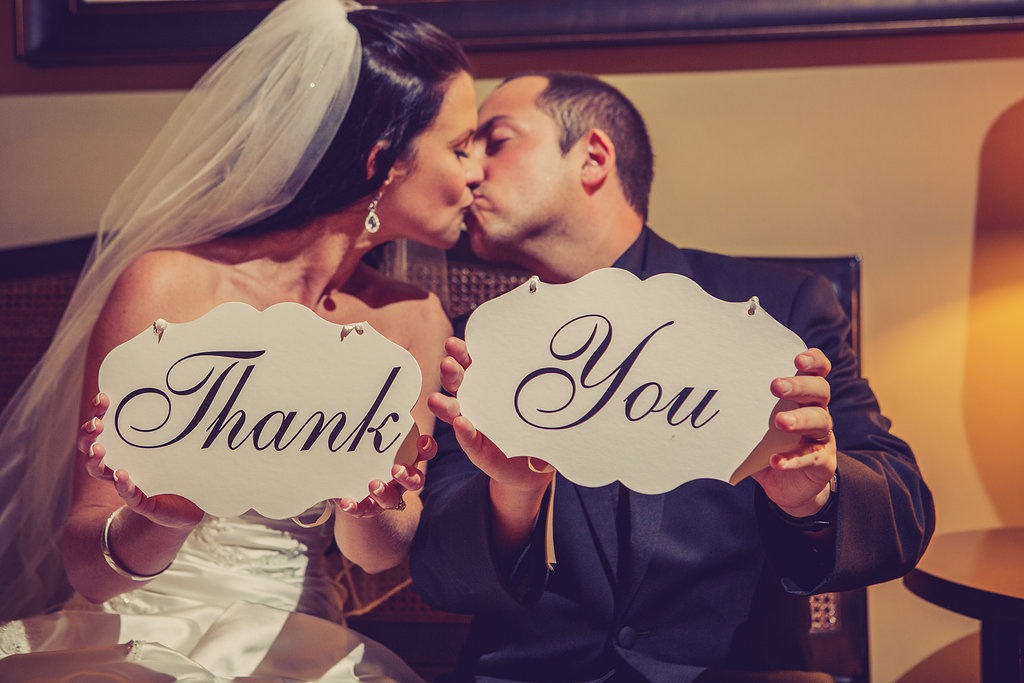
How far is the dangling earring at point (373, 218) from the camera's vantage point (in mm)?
1422

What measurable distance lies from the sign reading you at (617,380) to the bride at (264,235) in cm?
43

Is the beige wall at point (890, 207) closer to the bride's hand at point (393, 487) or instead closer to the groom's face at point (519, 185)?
the groom's face at point (519, 185)

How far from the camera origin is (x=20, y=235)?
2.00m

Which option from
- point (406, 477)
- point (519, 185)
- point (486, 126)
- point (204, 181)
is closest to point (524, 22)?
point (486, 126)

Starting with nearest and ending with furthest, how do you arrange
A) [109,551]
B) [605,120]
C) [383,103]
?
[109,551], [383,103], [605,120]

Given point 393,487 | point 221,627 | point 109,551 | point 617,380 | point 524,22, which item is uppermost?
point 524,22

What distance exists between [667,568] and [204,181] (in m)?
0.92

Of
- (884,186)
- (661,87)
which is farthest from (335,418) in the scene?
(884,186)

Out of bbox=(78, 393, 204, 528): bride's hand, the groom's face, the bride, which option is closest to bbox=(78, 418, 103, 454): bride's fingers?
bbox=(78, 393, 204, 528): bride's hand

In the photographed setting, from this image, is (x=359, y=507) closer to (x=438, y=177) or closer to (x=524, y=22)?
(x=438, y=177)

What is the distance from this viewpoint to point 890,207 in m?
1.80

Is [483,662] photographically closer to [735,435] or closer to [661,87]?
[735,435]

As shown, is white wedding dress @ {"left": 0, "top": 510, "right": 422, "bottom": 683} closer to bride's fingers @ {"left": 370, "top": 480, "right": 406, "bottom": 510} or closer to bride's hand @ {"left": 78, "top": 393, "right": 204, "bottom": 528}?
bride's hand @ {"left": 78, "top": 393, "right": 204, "bottom": 528}

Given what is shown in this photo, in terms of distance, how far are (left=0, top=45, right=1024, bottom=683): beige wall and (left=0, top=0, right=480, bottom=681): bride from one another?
1.99 ft
